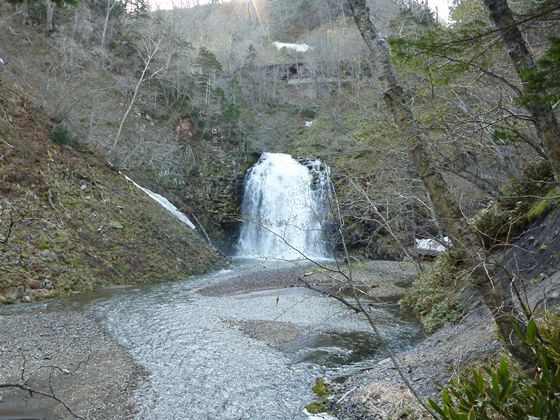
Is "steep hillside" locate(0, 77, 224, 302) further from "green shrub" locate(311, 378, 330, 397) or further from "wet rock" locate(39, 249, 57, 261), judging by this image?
"green shrub" locate(311, 378, 330, 397)

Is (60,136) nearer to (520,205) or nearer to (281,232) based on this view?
(281,232)

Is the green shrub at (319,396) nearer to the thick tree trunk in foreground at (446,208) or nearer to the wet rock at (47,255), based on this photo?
the thick tree trunk in foreground at (446,208)

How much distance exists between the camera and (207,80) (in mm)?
33719

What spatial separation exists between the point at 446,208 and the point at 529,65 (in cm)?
133

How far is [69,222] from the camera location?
46.1 ft

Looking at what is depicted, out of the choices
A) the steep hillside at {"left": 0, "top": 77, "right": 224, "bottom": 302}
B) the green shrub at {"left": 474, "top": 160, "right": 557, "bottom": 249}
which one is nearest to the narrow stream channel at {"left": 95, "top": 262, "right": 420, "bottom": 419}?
the steep hillside at {"left": 0, "top": 77, "right": 224, "bottom": 302}

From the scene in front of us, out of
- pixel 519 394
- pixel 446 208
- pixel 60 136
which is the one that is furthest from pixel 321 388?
pixel 60 136

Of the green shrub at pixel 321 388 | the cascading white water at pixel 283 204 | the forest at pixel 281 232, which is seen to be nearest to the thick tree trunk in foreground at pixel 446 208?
the forest at pixel 281 232

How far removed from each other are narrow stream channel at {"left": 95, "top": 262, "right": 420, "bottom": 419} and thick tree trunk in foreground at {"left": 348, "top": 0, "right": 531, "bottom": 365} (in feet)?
7.01

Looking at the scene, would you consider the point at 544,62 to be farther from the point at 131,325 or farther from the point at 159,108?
the point at 159,108

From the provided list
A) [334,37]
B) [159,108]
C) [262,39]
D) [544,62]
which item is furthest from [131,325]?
[262,39]

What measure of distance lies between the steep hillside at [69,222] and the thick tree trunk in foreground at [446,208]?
32.6 feet

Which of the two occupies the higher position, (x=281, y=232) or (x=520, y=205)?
(x=281, y=232)

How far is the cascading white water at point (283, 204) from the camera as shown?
24469 millimetres
